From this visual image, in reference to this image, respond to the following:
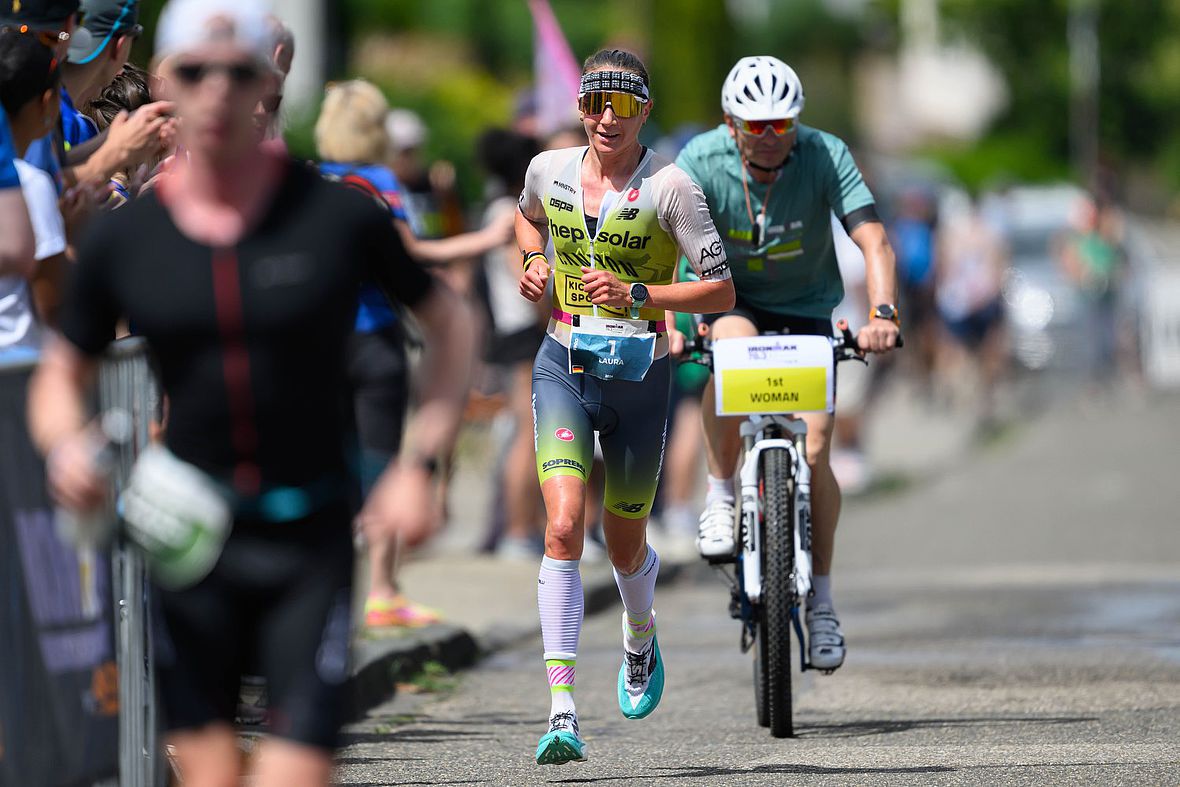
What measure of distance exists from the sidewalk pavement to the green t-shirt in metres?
1.82

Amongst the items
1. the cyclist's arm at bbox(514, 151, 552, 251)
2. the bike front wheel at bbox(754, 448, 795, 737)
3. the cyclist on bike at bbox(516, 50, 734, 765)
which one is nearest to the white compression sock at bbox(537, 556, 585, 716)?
the cyclist on bike at bbox(516, 50, 734, 765)

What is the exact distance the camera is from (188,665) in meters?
4.31

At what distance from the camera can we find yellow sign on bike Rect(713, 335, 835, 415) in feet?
24.5

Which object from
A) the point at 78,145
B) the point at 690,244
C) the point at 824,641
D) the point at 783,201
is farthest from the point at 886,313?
the point at 78,145

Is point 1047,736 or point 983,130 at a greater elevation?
point 983,130

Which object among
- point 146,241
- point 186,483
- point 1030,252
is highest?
point 1030,252

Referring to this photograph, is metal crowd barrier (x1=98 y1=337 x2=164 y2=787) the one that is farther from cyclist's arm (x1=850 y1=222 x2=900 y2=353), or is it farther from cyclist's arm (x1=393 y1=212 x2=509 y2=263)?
cyclist's arm (x1=393 y1=212 x2=509 y2=263)

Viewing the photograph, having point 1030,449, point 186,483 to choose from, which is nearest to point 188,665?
point 186,483

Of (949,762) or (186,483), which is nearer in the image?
(186,483)

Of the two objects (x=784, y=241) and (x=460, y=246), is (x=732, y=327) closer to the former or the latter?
(x=784, y=241)

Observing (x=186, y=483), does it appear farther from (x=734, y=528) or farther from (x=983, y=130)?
(x=983, y=130)

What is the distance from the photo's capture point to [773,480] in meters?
7.39

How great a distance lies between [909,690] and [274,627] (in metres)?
4.53

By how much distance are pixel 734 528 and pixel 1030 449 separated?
13037 mm
